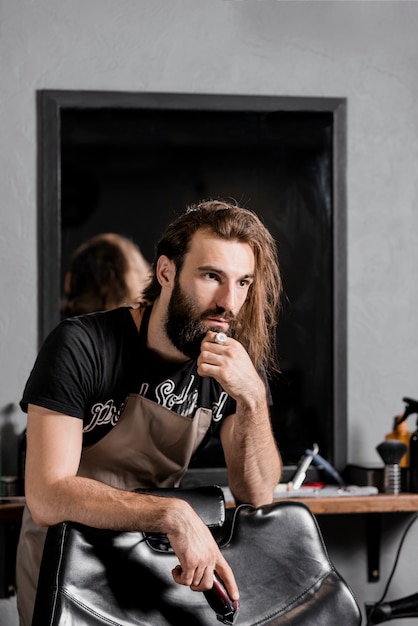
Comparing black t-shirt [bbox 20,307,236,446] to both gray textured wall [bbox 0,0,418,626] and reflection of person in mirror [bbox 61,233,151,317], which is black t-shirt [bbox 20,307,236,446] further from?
gray textured wall [bbox 0,0,418,626]

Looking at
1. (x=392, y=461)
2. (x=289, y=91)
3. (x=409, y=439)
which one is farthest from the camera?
(x=289, y=91)

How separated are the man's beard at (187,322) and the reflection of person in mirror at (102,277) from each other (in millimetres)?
717

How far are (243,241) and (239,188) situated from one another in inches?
35.4

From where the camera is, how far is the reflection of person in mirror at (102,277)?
2.79m

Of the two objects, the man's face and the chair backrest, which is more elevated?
the man's face

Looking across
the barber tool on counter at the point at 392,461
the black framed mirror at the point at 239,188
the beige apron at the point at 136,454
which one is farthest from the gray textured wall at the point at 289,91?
the beige apron at the point at 136,454

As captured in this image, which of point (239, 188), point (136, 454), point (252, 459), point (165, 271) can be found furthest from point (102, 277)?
point (252, 459)

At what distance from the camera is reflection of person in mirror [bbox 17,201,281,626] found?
1.92 metres

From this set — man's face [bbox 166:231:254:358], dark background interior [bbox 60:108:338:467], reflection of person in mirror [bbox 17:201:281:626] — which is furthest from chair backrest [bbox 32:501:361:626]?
dark background interior [bbox 60:108:338:467]

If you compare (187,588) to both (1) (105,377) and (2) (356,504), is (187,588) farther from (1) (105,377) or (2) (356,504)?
(2) (356,504)

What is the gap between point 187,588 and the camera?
1.68 meters

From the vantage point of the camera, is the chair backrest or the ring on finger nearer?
the chair backrest

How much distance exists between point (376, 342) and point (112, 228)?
38.3 inches

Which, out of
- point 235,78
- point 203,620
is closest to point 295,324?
point 235,78
